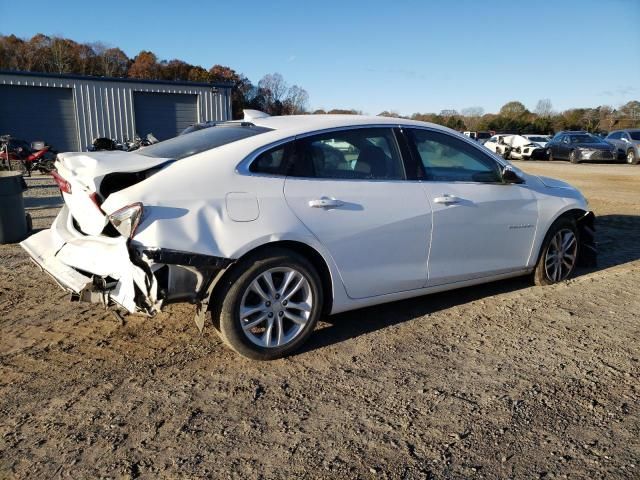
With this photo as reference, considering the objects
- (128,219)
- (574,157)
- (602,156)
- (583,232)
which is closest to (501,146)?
(574,157)

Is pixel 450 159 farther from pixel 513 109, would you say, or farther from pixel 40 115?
pixel 513 109

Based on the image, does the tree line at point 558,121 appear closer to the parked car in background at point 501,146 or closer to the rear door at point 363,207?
the parked car in background at point 501,146

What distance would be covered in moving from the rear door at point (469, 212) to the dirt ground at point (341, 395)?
41 cm

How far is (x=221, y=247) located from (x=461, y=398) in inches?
67.0


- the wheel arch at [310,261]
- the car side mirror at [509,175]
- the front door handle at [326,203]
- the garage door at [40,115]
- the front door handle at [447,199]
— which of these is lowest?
the wheel arch at [310,261]

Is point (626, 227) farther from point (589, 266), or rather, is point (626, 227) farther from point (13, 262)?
point (13, 262)

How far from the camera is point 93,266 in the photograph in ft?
11.5

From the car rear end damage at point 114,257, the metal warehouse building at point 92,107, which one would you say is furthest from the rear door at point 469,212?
the metal warehouse building at point 92,107

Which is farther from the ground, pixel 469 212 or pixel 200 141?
pixel 200 141

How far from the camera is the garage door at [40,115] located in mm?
22141

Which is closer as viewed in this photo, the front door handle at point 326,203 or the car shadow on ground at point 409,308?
the front door handle at point 326,203

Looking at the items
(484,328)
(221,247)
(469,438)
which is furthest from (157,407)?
(484,328)

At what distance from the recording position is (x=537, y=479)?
248 cm

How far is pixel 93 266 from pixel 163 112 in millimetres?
23728
